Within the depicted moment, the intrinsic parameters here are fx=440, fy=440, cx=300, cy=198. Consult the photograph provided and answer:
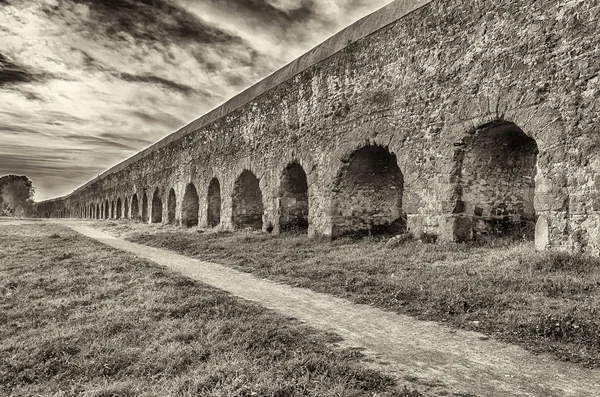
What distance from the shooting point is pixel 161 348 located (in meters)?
3.83

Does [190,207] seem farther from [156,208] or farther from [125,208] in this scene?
[125,208]

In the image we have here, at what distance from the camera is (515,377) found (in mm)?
3076

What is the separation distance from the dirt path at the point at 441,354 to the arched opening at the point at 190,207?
15.9 meters

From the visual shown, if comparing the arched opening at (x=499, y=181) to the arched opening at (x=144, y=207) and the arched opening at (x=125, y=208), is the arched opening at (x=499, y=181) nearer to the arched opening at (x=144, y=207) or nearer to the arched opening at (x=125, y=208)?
the arched opening at (x=144, y=207)

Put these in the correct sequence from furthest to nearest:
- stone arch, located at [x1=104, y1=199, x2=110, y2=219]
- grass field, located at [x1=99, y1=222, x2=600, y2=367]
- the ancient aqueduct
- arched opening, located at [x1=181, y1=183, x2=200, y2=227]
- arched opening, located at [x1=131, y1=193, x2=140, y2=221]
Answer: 1. stone arch, located at [x1=104, y1=199, x2=110, y2=219]
2. arched opening, located at [x1=131, y1=193, x2=140, y2=221]
3. arched opening, located at [x1=181, y1=183, x2=200, y2=227]
4. the ancient aqueduct
5. grass field, located at [x1=99, y1=222, x2=600, y2=367]

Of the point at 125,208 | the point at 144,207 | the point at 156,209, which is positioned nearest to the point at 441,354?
the point at 156,209

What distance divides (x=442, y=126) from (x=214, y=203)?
40.1 feet

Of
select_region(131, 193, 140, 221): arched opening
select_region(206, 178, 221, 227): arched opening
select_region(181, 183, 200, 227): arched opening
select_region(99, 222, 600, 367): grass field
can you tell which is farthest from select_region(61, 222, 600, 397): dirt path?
select_region(131, 193, 140, 221): arched opening

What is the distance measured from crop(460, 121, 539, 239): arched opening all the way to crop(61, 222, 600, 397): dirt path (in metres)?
4.05

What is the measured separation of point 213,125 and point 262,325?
15.5 meters

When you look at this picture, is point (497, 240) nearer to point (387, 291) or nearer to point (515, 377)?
point (387, 291)

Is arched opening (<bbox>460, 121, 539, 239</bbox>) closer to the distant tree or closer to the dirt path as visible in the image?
the dirt path

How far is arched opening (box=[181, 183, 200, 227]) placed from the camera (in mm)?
20891

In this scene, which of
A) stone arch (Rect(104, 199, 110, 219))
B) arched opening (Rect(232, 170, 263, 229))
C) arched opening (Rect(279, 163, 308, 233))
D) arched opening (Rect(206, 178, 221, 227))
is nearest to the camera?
arched opening (Rect(279, 163, 308, 233))
